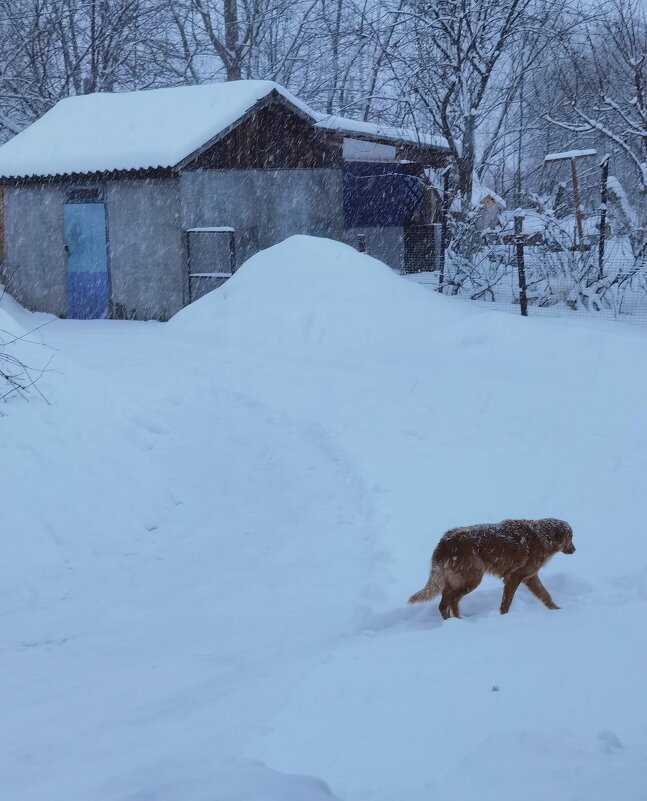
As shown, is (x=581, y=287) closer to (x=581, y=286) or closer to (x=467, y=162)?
(x=581, y=286)

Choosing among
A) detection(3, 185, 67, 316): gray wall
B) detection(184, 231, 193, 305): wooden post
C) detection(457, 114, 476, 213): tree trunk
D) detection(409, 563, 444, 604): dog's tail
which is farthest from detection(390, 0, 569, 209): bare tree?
detection(409, 563, 444, 604): dog's tail

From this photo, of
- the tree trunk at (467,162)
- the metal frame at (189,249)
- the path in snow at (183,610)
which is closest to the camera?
the path in snow at (183,610)

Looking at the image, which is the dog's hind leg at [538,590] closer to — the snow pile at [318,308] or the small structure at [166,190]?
the snow pile at [318,308]

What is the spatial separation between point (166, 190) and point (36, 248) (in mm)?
3878

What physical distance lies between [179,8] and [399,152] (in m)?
13.0

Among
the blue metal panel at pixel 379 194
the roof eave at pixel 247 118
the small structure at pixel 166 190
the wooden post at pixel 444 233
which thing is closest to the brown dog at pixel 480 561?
the wooden post at pixel 444 233

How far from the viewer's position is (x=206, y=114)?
1781cm

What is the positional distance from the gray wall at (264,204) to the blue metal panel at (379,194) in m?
0.36

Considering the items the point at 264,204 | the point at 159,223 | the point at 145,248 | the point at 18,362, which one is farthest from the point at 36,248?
the point at 18,362

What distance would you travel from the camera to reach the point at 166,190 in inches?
675

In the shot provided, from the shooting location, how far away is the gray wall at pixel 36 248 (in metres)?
18.9

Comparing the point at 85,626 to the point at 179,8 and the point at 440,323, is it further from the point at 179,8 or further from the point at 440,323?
the point at 179,8

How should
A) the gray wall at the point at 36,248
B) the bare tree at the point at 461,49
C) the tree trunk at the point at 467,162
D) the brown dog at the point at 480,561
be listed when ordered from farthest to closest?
the gray wall at the point at 36,248
the tree trunk at the point at 467,162
the bare tree at the point at 461,49
the brown dog at the point at 480,561

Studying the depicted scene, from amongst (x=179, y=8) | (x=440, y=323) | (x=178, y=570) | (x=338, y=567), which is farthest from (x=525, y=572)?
(x=179, y=8)
